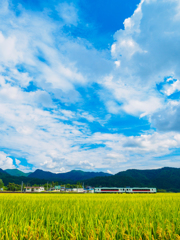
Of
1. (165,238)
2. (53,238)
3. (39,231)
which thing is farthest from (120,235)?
(39,231)

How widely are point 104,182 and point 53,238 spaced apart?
7325 inches

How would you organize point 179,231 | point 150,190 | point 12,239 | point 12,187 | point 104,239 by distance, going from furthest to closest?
point 12,187
point 150,190
point 179,231
point 12,239
point 104,239

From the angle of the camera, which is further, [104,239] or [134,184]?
[134,184]

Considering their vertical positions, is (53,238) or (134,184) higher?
(53,238)

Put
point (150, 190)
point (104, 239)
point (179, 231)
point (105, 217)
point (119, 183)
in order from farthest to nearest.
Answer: point (119, 183), point (150, 190), point (105, 217), point (179, 231), point (104, 239)

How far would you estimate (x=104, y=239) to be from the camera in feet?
7.04

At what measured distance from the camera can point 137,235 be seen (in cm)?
252

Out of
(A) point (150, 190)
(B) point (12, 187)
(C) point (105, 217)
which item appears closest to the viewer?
(C) point (105, 217)

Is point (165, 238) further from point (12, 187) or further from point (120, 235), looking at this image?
point (12, 187)

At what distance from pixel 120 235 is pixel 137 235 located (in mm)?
301

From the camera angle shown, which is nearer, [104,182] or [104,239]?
[104,239]

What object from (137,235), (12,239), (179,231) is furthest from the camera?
(179,231)

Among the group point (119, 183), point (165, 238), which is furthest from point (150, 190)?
point (119, 183)

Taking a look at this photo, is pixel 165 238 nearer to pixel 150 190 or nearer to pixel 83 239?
pixel 83 239
